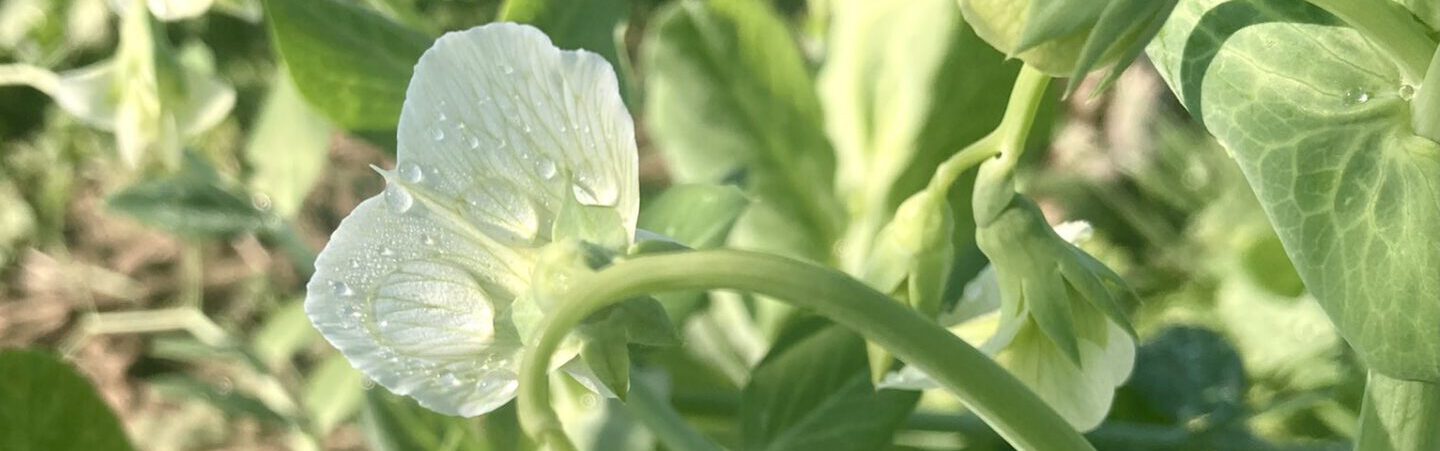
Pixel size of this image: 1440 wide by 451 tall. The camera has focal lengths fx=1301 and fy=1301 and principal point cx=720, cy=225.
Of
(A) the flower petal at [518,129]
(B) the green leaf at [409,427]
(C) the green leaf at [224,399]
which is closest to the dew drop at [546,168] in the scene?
(A) the flower petal at [518,129]

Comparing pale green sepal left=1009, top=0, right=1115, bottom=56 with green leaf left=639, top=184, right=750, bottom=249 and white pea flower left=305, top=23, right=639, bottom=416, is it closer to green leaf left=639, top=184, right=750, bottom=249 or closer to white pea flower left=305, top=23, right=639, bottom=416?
white pea flower left=305, top=23, right=639, bottom=416

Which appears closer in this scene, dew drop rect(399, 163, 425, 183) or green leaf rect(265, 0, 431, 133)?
dew drop rect(399, 163, 425, 183)

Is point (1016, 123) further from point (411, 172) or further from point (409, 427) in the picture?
point (409, 427)

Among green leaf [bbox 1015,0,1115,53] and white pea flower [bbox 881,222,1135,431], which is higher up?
green leaf [bbox 1015,0,1115,53]

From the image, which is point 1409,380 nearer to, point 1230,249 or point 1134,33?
point 1134,33

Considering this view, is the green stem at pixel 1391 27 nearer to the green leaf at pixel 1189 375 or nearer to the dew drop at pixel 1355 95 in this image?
the dew drop at pixel 1355 95

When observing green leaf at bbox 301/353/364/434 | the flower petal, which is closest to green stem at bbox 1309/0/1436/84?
the flower petal

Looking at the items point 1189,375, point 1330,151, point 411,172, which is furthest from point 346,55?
point 1189,375
